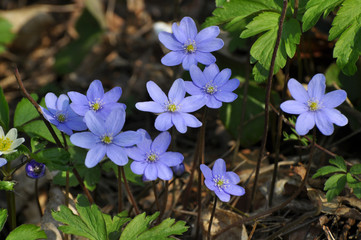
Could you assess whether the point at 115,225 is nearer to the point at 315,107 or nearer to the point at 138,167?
the point at 138,167

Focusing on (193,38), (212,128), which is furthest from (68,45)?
(193,38)

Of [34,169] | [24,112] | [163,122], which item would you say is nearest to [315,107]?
[163,122]

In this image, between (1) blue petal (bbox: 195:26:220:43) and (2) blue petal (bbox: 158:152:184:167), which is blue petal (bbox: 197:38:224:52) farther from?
(2) blue petal (bbox: 158:152:184:167)

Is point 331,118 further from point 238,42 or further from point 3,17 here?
point 3,17

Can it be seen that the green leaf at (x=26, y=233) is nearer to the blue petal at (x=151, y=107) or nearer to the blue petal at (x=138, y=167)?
the blue petal at (x=138, y=167)

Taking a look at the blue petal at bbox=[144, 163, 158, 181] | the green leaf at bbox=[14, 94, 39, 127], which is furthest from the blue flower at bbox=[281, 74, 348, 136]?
the green leaf at bbox=[14, 94, 39, 127]
